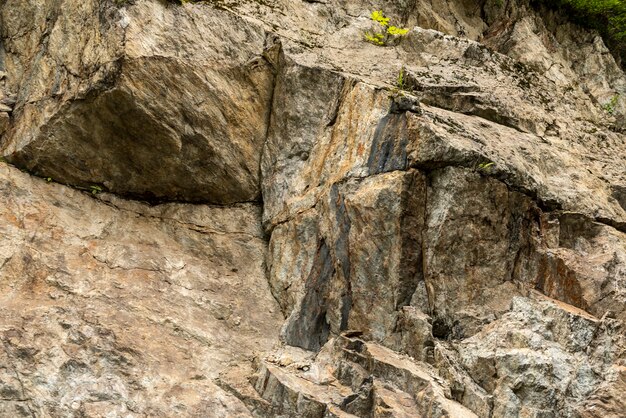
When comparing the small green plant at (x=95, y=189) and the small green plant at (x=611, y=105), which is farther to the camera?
the small green plant at (x=611, y=105)

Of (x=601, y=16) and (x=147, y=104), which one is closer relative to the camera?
(x=147, y=104)

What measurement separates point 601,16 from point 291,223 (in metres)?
11.8

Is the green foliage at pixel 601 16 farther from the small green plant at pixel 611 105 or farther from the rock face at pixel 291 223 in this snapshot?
the rock face at pixel 291 223

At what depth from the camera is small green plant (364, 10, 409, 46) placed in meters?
12.4

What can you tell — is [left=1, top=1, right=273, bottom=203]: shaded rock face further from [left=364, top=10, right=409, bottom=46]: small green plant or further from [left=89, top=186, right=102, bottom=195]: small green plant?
[left=364, top=10, right=409, bottom=46]: small green plant

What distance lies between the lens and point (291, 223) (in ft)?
32.9

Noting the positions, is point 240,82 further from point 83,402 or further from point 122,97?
point 83,402

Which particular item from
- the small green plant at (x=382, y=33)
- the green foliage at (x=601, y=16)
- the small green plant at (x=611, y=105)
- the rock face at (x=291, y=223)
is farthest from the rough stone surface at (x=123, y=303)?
the green foliage at (x=601, y=16)

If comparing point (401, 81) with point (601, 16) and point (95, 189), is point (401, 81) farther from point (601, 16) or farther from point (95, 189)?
point (601, 16)

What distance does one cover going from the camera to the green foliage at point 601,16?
15739mm

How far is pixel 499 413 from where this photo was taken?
698 cm

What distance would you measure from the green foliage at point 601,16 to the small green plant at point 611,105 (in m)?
2.79

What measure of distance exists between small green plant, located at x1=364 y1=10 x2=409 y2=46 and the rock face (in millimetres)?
251

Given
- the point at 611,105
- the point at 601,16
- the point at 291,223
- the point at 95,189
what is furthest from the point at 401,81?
the point at 601,16
